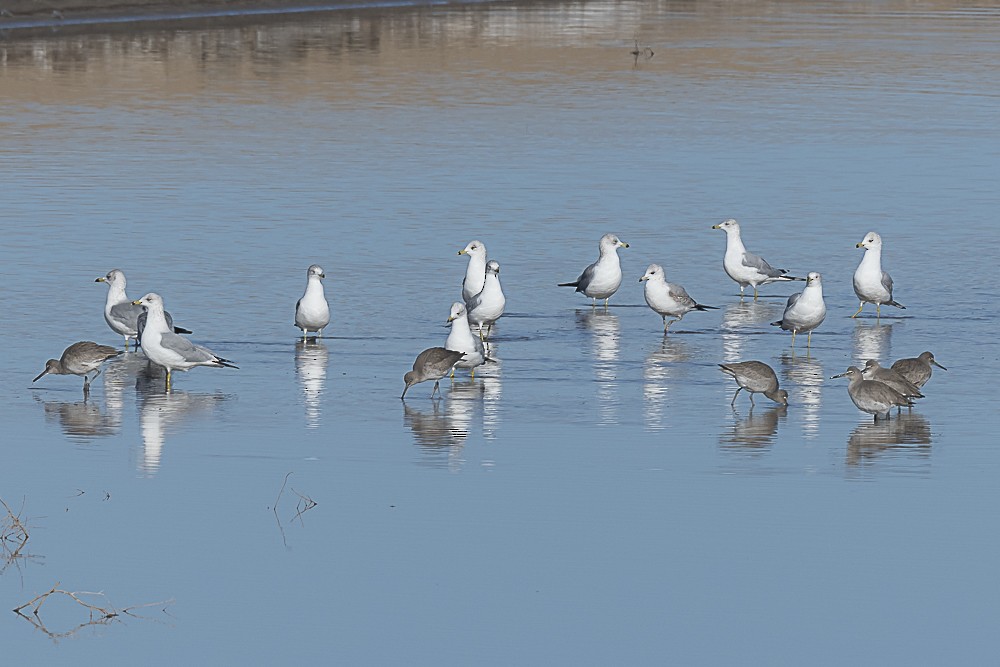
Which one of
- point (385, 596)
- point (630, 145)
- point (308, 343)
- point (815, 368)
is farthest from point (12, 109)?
point (385, 596)

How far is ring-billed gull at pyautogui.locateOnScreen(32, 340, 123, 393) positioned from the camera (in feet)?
45.9

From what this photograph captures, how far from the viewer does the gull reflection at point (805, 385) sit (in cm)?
1310

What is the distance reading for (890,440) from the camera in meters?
12.5

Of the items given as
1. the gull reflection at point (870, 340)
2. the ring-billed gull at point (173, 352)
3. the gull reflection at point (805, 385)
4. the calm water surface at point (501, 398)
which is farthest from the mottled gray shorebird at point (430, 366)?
the gull reflection at point (870, 340)

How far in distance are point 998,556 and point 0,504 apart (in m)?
5.50

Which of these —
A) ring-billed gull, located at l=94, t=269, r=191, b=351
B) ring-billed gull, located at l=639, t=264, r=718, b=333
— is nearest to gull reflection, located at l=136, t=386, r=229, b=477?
ring-billed gull, located at l=94, t=269, r=191, b=351

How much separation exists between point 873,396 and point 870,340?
11.4 feet

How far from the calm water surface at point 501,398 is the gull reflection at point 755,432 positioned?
0.17ft

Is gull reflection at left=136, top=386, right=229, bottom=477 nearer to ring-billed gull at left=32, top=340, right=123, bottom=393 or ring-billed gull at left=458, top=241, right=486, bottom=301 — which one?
ring-billed gull at left=32, top=340, right=123, bottom=393

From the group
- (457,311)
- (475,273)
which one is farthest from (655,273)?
(457,311)

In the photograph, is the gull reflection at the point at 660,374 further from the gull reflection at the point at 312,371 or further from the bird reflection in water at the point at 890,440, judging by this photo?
the gull reflection at the point at 312,371

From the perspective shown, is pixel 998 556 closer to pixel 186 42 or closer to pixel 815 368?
pixel 815 368

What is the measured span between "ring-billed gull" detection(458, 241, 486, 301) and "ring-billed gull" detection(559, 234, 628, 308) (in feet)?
3.09

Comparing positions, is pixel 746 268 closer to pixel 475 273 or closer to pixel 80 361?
pixel 475 273
